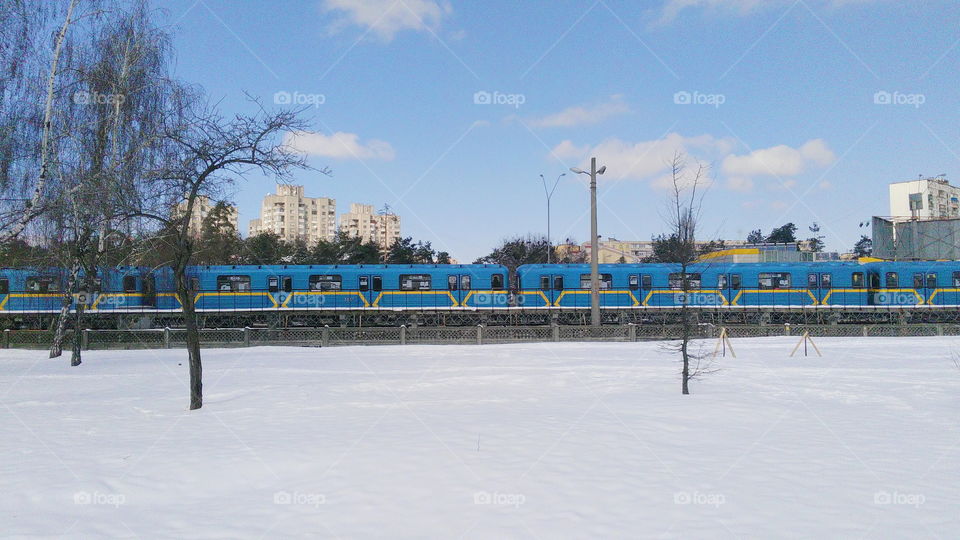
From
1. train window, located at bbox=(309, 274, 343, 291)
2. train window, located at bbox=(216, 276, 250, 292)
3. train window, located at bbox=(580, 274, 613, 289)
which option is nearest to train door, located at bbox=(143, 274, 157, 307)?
train window, located at bbox=(216, 276, 250, 292)

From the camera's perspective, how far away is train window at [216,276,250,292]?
93.9 feet

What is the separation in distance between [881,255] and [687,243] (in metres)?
42.8

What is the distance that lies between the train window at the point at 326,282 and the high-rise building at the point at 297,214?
9067 centimetres

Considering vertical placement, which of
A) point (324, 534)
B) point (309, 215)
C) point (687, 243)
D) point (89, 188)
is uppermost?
point (309, 215)

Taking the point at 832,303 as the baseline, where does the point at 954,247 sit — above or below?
above

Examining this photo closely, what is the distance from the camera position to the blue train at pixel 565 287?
2873cm

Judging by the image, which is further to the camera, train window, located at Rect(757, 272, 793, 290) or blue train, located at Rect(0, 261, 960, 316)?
train window, located at Rect(757, 272, 793, 290)

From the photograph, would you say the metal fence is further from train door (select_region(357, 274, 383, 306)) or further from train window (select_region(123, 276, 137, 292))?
train door (select_region(357, 274, 383, 306))

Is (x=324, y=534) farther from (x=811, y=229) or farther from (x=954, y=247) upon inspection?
(x=811, y=229)

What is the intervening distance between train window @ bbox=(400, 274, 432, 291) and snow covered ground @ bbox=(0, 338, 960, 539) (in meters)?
15.1

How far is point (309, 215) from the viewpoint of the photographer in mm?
131875

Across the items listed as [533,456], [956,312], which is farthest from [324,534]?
[956,312]

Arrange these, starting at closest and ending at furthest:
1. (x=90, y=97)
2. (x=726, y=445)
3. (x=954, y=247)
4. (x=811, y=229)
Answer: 1. (x=726, y=445)
2. (x=90, y=97)
3. (x=954, y=247)
4. (x=811, y=229)

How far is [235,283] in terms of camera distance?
94.2ft
